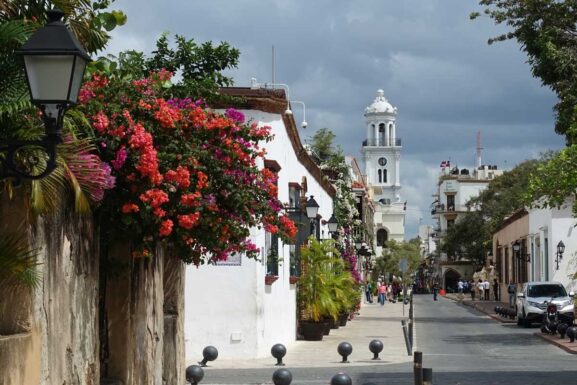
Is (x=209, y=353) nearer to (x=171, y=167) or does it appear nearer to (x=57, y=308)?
(x=171, y=167)

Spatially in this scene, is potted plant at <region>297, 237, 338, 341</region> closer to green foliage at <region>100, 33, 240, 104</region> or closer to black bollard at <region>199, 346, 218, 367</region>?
black bollard at <region>199, 346, 218, 367</region>

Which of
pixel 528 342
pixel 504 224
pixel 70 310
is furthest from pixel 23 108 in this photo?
pixel 504 224

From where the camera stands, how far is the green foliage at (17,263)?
344 inches

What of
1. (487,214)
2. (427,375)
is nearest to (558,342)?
(427,375)

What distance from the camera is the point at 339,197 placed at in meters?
49.8

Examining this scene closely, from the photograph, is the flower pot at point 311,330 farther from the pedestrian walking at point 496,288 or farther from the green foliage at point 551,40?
the pedestrian walking at point 496,288

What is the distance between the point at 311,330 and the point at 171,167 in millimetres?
19413

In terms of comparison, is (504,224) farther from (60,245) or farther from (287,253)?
(60,245)

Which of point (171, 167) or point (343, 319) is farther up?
point (171, 167)

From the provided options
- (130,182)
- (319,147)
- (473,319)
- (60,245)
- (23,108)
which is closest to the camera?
(23,108)

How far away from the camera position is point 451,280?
140 m

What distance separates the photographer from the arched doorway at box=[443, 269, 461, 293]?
13738 centimetres

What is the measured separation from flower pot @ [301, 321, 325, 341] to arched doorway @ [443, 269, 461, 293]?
108 m

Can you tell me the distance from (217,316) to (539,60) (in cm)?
1343
